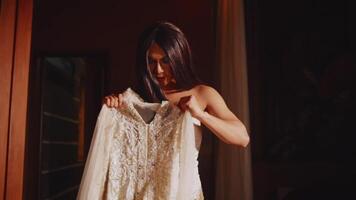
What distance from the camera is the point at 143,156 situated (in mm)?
1179

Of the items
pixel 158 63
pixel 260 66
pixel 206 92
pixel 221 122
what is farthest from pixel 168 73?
pixel 260 66

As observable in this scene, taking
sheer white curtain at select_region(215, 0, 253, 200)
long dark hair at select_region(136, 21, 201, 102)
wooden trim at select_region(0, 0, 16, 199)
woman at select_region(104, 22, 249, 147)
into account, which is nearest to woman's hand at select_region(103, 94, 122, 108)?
woman at select_region(104, 22, 249, 147)

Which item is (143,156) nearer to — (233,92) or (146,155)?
(146,155)

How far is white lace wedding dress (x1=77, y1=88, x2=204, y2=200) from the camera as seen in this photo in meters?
1.12

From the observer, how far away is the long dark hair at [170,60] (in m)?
1.26

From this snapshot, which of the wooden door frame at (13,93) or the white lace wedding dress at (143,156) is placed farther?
the white lace wedding dress at (143,156)

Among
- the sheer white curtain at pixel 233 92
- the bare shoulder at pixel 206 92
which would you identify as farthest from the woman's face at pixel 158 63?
the sheer white curtain at pixel 233 92

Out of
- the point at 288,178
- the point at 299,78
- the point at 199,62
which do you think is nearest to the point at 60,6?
the point at 199,62

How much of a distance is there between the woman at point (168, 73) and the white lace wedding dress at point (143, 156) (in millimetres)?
61

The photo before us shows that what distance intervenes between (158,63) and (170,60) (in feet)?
0.16

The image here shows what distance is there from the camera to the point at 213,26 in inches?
91.7

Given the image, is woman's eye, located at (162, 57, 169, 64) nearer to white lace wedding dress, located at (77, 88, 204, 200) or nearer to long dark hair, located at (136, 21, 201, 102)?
long dark hair, located at (136, 21, 201, 102)

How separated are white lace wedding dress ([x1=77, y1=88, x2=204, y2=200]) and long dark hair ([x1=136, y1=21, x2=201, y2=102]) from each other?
7 cm

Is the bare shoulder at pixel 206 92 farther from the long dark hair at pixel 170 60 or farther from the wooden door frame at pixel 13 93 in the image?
the wooden door frame at pixel 13 93
